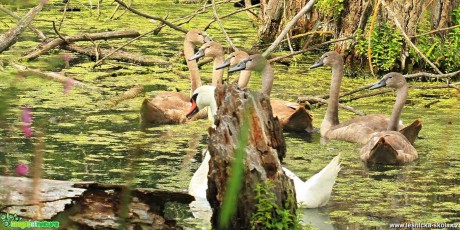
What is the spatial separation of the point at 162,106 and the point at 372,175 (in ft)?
8.41

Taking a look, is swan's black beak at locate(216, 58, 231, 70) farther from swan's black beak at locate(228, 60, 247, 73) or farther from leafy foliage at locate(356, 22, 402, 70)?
leafy foliage at locate(356, 22, 402, 70)

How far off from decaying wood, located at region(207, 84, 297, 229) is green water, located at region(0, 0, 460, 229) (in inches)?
20.3

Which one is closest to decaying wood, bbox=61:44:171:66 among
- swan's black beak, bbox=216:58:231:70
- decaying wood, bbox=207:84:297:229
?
swan's black beak, bbox=216:58:231:70

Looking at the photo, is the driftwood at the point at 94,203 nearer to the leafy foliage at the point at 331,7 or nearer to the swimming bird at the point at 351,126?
the swimming bird at the point at 351,126

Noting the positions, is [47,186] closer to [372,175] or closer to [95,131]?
[372,175]

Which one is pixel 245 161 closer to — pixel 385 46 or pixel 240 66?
pixel 240 66

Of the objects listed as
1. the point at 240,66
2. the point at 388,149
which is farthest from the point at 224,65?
the point at 388,149

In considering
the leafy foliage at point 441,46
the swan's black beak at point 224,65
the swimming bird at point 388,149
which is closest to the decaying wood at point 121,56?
the swan's black beak at point 224,65

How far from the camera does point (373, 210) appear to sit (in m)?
6.71

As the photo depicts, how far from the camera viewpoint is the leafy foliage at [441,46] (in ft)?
40.0

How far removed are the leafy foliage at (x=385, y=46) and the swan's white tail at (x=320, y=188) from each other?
18.9 ft

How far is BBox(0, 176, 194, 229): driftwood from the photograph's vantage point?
505 centimetres

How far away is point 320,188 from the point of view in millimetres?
6676

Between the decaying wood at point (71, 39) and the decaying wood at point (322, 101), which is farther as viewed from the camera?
the decaying wood at point (71, 39)
